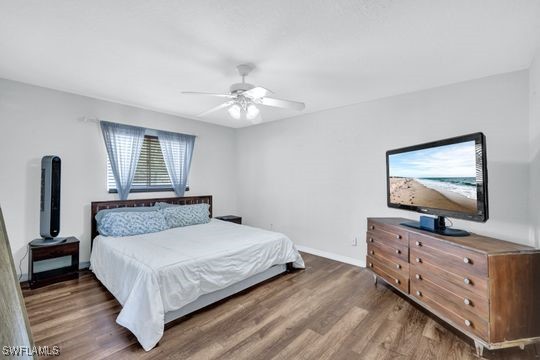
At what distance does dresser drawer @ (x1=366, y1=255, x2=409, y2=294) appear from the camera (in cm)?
260

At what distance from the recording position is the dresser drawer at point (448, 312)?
1843mm

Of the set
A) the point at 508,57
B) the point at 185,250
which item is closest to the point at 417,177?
the point at 508,57

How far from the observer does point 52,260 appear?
315 centimetres

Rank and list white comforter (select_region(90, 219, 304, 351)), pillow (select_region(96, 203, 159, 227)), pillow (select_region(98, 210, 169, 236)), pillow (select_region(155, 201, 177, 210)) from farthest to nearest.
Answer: pillow (select_region(155, 201, 177, 210)), pillow (select_region(96, 203, 159, 227)), pillow (select_region(98, 210, 169, 236)), white comforter (select_region(90, 219, 304, 351))

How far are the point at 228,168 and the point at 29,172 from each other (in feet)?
10.6

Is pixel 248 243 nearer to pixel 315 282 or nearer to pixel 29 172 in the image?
pixel 315 282

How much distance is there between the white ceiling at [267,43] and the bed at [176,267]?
197cm

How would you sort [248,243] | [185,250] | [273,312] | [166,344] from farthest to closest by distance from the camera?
[248,243] → [185,250] → [273,312] → [166,344]

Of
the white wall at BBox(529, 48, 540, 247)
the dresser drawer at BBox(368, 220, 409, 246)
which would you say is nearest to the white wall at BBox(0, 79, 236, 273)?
the dresser drawer at BBox(368, 220, 409, 246)

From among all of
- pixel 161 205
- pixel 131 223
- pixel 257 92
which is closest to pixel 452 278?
pixel 257 92

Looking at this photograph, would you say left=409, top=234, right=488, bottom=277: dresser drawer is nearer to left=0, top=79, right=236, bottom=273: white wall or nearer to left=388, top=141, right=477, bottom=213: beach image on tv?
left=388, top=141, right=477, bottom=213: beach image on tv

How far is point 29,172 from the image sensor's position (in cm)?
309

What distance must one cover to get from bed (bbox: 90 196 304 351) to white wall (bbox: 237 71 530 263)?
43.7 inches

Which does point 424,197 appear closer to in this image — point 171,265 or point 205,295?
point 205,295
